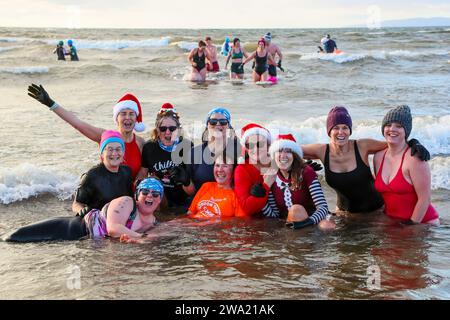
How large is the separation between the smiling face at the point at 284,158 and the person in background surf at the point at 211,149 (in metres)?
0.60

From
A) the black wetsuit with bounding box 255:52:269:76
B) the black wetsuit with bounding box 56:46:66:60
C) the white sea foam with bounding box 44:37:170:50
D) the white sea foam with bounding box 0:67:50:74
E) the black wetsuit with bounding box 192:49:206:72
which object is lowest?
the black wetsuit with bounding box 255:52:269:76

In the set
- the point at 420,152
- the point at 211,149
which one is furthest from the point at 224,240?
the point at 420,152

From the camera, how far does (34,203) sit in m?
7.32

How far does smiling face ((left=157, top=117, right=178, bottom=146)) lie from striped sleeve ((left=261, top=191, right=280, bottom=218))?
1.32 m

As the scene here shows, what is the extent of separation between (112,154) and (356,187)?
2616 mm

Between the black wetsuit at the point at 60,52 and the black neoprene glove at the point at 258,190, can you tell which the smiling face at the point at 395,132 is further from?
the black wetsuit at the point at 60,52

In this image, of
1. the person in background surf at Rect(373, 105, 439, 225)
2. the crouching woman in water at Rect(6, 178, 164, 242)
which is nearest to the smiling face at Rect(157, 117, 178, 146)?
the crouching woman in water at Rect(6, 178, 164, 242)

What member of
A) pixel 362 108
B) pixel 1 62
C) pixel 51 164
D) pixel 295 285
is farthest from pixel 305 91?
pixel 1 62

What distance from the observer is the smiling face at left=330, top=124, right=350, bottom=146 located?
5.62 m

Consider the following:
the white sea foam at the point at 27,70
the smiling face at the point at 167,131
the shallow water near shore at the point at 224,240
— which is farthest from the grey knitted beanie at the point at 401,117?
the white sea foam at the point at 27,70

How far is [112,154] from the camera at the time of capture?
5.66m

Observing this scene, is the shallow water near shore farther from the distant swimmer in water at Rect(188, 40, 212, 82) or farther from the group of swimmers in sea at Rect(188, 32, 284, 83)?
the distant swimmer in water at Rect(188, 40, 212, 82)

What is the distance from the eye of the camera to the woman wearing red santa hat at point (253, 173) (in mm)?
5590

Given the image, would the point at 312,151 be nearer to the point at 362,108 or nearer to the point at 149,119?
the point at 149,119
